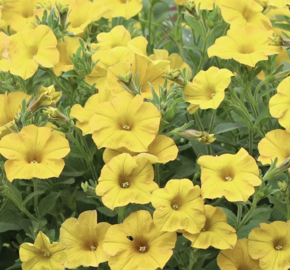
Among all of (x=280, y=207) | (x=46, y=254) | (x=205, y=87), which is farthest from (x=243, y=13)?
(x=46, y=254)

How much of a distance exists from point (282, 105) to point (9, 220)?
625 mm

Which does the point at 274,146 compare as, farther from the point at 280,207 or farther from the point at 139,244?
the point at 139,244

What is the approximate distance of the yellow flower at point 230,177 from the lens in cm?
80

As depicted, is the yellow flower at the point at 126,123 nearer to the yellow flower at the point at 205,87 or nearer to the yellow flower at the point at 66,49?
the yellow flower at the point at 205,87

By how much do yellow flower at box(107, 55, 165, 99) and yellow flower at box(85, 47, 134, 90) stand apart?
0.04m

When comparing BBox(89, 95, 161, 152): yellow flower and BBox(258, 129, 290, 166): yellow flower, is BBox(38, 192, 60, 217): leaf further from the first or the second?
BBox(258, 129, 290, 166): yellow flower

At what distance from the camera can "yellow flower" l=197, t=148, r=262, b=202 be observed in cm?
80

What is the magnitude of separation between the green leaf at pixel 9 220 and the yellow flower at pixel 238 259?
1.43 ft

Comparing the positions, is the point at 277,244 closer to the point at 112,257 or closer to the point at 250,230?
the point at 250,230

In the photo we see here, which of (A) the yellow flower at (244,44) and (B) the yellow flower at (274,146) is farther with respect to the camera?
(A) the yellow flower at (244,44)

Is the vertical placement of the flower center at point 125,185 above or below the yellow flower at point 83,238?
above

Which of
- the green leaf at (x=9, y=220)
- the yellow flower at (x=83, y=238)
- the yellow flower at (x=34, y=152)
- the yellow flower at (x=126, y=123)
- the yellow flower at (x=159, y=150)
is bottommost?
the green leaf at (x=9, y=220)

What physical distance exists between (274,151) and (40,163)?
1.51 feet

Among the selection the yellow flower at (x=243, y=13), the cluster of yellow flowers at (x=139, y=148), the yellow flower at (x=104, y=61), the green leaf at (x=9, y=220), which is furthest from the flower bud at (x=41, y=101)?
the yellow flower at (x=243, y=13)
